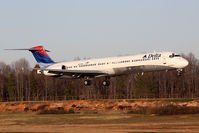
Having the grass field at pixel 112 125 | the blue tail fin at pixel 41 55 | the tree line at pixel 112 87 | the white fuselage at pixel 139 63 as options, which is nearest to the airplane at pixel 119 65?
the white fuselage at pixel 139 63

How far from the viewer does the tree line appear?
90.7 metres

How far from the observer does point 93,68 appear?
5162cm

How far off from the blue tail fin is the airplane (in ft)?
4.42

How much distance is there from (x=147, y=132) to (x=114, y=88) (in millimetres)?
70027

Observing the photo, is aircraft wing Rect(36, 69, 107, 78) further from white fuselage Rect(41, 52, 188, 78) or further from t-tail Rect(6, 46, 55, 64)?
t-tail Rect(6, 46, 55, 64)

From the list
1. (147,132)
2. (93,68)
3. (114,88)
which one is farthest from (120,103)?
(114,88)

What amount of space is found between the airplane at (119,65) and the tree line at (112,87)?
34800 millimetres

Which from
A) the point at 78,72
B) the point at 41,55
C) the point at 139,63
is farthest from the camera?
the point at 41,55

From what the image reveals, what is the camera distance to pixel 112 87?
3844 inches

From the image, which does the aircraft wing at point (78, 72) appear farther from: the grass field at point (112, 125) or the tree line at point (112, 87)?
the tree line at point (112, 87)

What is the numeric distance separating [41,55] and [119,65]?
16.2m

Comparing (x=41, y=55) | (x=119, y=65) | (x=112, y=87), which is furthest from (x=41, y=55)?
(x=112, y=87)

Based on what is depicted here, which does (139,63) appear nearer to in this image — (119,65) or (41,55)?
(119,65)

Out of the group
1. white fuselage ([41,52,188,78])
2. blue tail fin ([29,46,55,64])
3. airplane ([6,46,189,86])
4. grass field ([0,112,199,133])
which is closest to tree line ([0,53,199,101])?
blue tail fin ([29,46,55,64])
